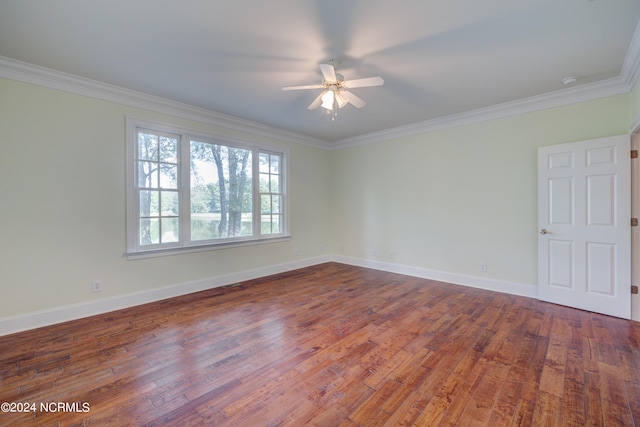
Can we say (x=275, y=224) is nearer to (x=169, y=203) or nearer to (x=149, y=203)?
(x=169, y=203)

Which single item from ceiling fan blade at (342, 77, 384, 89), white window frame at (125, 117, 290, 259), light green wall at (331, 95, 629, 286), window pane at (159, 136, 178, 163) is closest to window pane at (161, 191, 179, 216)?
white window frame at (125, 117, 290, 259)

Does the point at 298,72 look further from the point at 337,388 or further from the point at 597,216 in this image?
the point at 597,216

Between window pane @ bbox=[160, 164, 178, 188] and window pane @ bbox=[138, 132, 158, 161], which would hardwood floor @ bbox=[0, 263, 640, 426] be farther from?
window pane @ bbox=[138, 132, 158, 161]

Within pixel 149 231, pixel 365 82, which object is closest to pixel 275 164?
pixel 149 231

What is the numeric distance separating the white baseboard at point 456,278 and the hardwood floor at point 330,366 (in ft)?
1.01

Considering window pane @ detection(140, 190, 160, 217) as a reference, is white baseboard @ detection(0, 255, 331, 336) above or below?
below

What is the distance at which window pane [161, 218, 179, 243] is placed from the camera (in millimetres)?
3738

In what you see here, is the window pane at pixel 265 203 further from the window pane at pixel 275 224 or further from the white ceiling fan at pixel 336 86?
the white ceiling fan at pixel 336 86

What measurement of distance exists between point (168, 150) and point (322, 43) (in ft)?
8.67

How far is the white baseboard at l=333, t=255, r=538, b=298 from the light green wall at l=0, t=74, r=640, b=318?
7 centimetres

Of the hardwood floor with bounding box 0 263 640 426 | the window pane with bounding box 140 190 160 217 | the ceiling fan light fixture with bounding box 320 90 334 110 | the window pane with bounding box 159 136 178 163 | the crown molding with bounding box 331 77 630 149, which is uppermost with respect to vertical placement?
the crown molding with bounding box 331 77 630 149

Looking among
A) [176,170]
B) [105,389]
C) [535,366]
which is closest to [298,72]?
[176,170]

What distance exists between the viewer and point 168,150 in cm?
380

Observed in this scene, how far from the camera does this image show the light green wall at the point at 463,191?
3.59 meters
